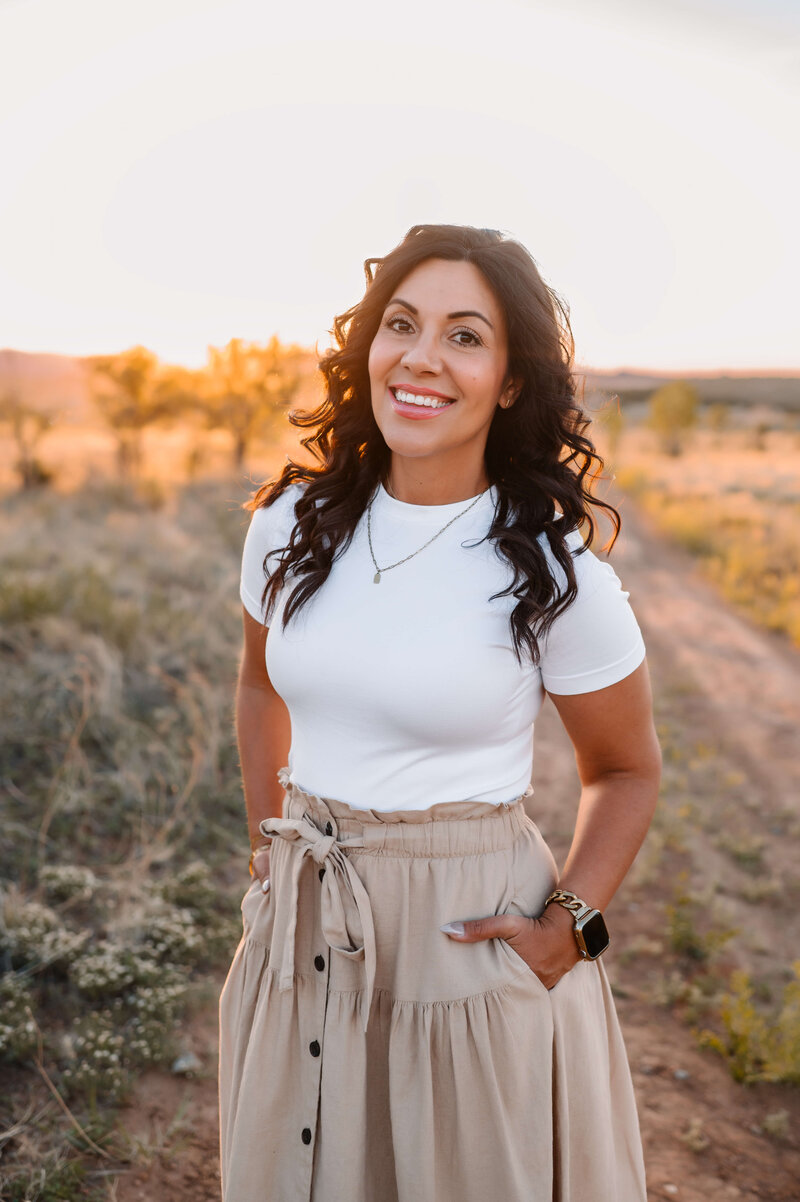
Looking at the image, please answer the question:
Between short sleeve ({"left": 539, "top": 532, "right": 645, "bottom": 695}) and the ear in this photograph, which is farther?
the ear

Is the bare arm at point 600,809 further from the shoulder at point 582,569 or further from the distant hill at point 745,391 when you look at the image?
the distant hill at point 745,391

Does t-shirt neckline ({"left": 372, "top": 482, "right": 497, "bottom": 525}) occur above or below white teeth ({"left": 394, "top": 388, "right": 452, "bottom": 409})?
below

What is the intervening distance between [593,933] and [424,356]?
1.17 m

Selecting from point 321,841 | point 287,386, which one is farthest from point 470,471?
point 287,386

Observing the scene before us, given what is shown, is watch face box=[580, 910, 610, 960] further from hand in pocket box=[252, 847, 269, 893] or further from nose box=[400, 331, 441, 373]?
nose box=[400, 331, 441, 373]

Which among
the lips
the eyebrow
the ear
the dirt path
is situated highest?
the eyebrow

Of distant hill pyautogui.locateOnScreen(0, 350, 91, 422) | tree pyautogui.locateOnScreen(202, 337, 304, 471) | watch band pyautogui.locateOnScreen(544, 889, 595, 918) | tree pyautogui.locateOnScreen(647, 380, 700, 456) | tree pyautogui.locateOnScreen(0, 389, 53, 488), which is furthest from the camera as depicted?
tree pyautogui.locateOnScreen(647, 380, 700, 456)

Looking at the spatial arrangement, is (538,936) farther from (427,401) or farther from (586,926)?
(427,401)

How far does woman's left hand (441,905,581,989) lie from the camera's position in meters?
1.53

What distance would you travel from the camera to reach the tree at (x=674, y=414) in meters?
39.2

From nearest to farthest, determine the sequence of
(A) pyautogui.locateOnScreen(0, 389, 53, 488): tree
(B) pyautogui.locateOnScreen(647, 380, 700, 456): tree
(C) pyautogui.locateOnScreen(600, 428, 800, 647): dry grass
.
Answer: (C) pyautogui.locateOnScreen(600, 428, 800, 647): dry grass
(A) pyautogui.locateOnScreen(0, 389, 53, 488): tree
(B) pyautogui.locateOnScreen(647, 380, 700, 456): tree

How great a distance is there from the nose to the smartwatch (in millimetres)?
1074

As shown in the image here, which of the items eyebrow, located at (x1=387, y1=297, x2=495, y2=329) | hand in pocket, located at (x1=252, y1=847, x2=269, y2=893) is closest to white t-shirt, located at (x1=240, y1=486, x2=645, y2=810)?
hand in pocket, located at (x1=252, y1=847, x2=269, y2=893)

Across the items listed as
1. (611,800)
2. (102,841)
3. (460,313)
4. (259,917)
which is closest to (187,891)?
(102,841)
